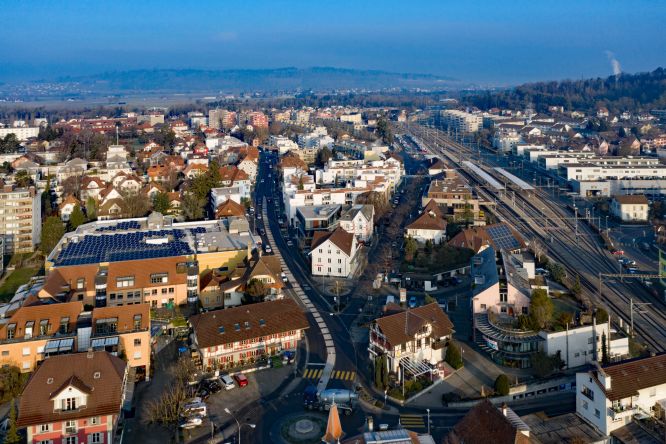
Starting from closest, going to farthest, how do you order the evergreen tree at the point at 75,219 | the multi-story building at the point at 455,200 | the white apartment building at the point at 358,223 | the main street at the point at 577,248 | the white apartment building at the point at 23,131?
the main street at the point at 577,248, the white apartment building at the point at 358,223, the evergreen tree at the point at 75,219, the multi-story building at the point at 455,200, the white apartment building at the point at 23,131

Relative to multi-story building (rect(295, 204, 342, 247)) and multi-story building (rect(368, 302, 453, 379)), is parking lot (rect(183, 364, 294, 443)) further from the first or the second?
multi-story building (rect(295, 204, 342, 247))

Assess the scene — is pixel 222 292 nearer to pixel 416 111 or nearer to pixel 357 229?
pixel 357 229

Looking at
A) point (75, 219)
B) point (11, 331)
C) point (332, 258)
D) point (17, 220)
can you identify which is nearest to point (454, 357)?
point (332, 258)

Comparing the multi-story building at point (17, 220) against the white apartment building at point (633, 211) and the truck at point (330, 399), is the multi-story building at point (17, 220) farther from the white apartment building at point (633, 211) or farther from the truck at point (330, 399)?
the white apartment building at point (633, 211)

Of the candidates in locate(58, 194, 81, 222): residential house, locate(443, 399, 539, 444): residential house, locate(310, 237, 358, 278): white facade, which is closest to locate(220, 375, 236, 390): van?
locate(443, 399, 539, 444): residential house


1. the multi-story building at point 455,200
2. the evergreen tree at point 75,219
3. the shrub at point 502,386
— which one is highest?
the multi-story building at point 455,200

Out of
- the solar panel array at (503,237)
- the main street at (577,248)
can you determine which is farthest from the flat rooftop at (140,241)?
the main street at (577,248)

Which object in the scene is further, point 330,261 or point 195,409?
point 330,261

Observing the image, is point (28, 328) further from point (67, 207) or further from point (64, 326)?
point (67, 207)
